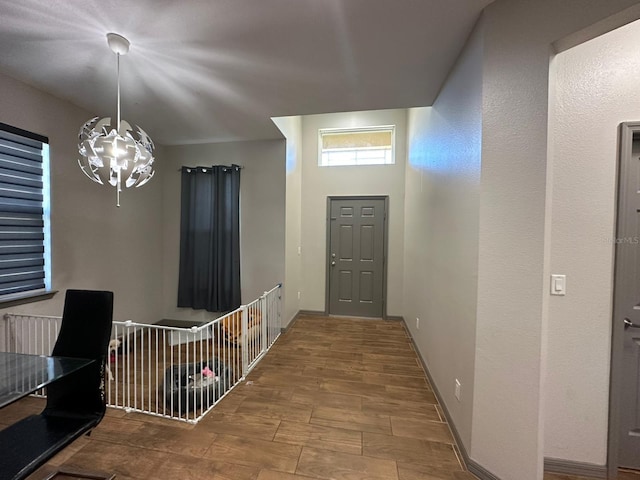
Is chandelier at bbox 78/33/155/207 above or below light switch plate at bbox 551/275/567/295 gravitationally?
above

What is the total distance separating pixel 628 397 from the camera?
5.31 ft

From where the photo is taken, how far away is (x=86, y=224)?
2.87 m

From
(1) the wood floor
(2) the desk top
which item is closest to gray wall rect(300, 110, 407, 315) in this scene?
(1) the wood floor

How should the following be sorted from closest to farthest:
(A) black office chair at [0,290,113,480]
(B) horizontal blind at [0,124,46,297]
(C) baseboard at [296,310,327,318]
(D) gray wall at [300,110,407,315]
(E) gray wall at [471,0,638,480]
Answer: (A) black office chair at [0,290,113,480]
(E) gray wall at [471,0,638,480]
(B) horizontal blind at [0,124,46,297]
(D) gray wall at [300,110,407,315]
(C) baseboard at [296,310,327,318]

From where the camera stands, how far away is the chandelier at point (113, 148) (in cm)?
170

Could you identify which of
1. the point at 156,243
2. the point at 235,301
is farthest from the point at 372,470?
the point at 156,243

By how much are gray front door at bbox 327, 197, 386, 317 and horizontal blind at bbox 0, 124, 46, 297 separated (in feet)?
11.8

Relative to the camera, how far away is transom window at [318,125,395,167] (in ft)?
15.0

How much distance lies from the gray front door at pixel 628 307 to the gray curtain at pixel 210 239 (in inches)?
147

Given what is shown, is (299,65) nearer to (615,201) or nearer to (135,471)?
(615,201)

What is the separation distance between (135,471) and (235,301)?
2291 millimetres

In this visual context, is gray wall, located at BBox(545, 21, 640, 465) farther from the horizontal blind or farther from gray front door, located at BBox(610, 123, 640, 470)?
the horizontal blind

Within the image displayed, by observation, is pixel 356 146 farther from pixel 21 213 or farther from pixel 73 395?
pixel 73 395

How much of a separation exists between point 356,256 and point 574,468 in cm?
336
